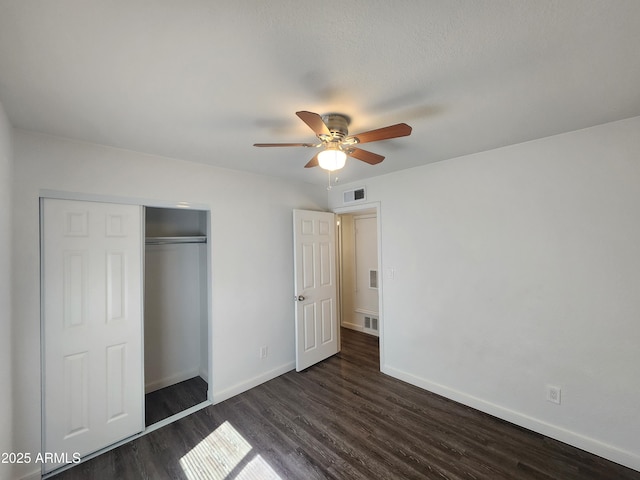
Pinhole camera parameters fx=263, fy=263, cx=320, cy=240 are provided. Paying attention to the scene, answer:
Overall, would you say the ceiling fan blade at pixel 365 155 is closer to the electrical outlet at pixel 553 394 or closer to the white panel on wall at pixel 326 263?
the white panel on wall at pixel 326 263

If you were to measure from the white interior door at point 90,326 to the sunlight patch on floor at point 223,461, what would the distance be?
0.64m

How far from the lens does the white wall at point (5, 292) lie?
1524 millimetres

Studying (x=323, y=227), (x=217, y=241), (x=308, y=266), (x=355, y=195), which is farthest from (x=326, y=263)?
(x=217, y=241)

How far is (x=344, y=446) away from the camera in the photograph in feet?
6.85

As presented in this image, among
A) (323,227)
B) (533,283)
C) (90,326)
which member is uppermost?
(323,227)

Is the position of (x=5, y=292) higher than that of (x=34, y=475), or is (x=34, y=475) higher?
(x=5, y=292)

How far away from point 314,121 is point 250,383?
2.85 metres

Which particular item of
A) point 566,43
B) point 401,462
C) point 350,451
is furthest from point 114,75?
point 401,462

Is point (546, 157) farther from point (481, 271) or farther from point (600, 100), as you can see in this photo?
point (481, 271)

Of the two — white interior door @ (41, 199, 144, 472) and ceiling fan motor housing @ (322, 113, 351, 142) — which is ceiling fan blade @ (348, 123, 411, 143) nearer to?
ceiling fan motor housing @ (322, 113, 351, 142)

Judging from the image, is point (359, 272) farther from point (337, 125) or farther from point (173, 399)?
point (337, 125)

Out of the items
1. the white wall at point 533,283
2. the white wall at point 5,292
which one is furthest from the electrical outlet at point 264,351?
the white wall at point 5,292

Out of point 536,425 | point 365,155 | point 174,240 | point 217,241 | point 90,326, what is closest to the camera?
point 365,155

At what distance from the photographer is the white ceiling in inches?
38.5
